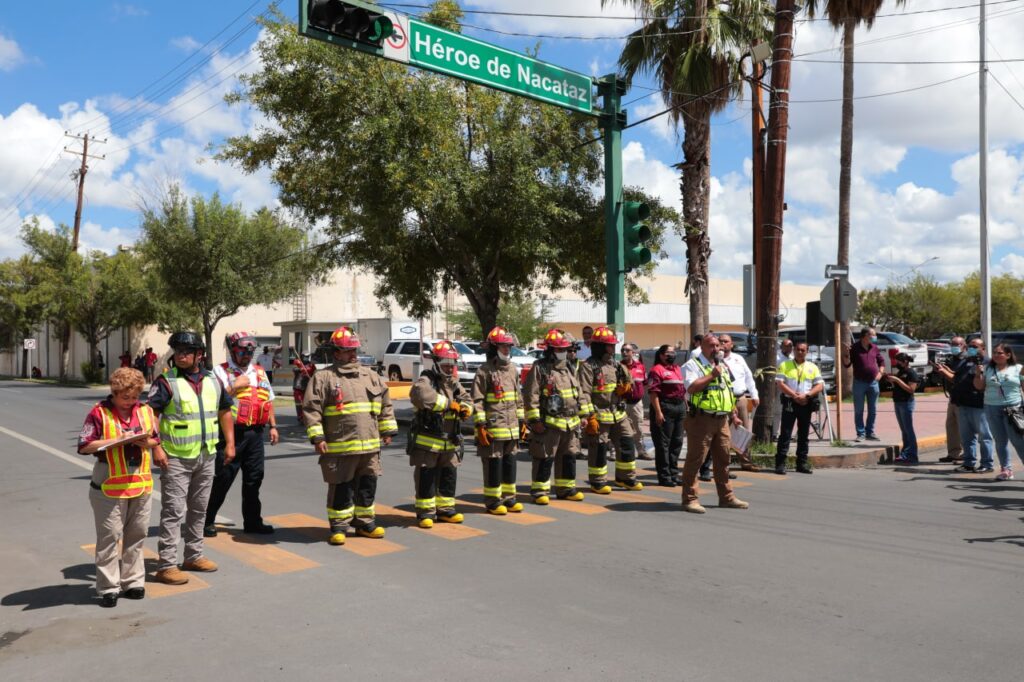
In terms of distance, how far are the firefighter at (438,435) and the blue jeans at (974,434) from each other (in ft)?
23.6

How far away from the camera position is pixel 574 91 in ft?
42.7

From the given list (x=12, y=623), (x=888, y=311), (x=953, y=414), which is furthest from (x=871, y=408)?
(x=888, y=311)

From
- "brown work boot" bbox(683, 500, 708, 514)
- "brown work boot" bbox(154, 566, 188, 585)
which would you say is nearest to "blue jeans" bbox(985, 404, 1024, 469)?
"brown work boot" bbox(683, 500, 708, 514)

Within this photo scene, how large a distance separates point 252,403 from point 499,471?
262 centimetres

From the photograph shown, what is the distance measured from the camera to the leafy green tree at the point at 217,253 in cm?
3250

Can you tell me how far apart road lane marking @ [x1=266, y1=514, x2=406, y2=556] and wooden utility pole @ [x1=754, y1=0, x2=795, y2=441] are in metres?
7.16

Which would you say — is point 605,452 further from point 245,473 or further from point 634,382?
point 245,473

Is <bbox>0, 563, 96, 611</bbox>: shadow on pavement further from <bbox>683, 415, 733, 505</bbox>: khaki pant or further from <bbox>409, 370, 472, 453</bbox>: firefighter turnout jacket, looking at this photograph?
<bbox>683, 415, 733, 505</bbox>: khaki pant

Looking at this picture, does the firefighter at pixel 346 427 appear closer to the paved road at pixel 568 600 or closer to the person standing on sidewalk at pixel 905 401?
the paved road at pixel 568 600

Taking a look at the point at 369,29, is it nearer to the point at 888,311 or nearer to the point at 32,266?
the point at 32,266

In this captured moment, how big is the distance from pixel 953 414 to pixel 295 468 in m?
9.56

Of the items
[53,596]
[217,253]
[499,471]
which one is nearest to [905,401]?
[499,471]

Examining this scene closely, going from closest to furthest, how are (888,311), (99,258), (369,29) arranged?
(369,29) < (99,258) < (888,311)

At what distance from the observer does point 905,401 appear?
12.2 metres
